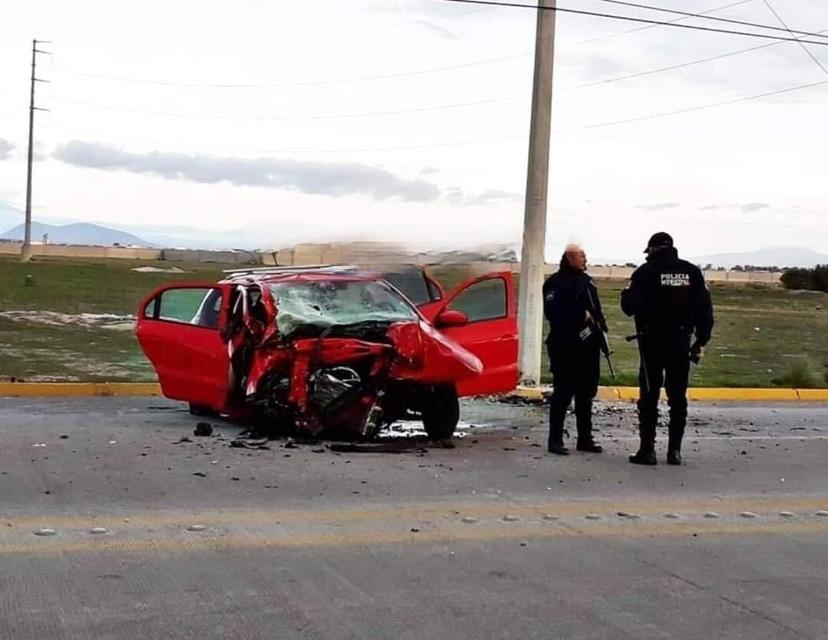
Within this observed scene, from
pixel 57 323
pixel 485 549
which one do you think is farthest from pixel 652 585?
pixel 57 323

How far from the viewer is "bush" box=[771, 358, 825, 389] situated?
54.7ft

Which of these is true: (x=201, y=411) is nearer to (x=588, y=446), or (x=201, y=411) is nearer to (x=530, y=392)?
(x=588, y=446)

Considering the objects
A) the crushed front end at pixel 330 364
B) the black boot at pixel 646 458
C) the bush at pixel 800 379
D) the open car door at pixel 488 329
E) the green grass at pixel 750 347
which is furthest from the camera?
the green grass at pixel 750 347

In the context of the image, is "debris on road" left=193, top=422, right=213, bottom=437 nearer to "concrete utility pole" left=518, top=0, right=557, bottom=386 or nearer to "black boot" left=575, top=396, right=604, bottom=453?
"black boot" left=575, top=396, right=604, bottom=453

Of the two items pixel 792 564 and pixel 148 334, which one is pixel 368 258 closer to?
pixel 148 334

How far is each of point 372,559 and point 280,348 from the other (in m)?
3.72

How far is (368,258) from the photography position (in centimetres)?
1203

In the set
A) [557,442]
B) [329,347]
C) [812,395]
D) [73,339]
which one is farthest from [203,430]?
[73,339]

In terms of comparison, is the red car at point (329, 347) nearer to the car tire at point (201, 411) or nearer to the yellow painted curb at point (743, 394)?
the car tire at point (201, 411)

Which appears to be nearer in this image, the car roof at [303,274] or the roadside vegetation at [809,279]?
the car roof at [303,274]

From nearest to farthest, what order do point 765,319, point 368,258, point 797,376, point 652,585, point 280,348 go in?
point 652,585, point 280,348, point 368,258, point 797,376, point 765,319

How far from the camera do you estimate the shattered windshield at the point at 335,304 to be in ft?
31.9

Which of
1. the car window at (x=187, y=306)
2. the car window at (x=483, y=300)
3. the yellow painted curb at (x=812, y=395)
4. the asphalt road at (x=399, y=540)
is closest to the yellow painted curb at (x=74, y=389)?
the car window at (x=187, y=306)

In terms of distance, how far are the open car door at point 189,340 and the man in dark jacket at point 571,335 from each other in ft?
9.35
